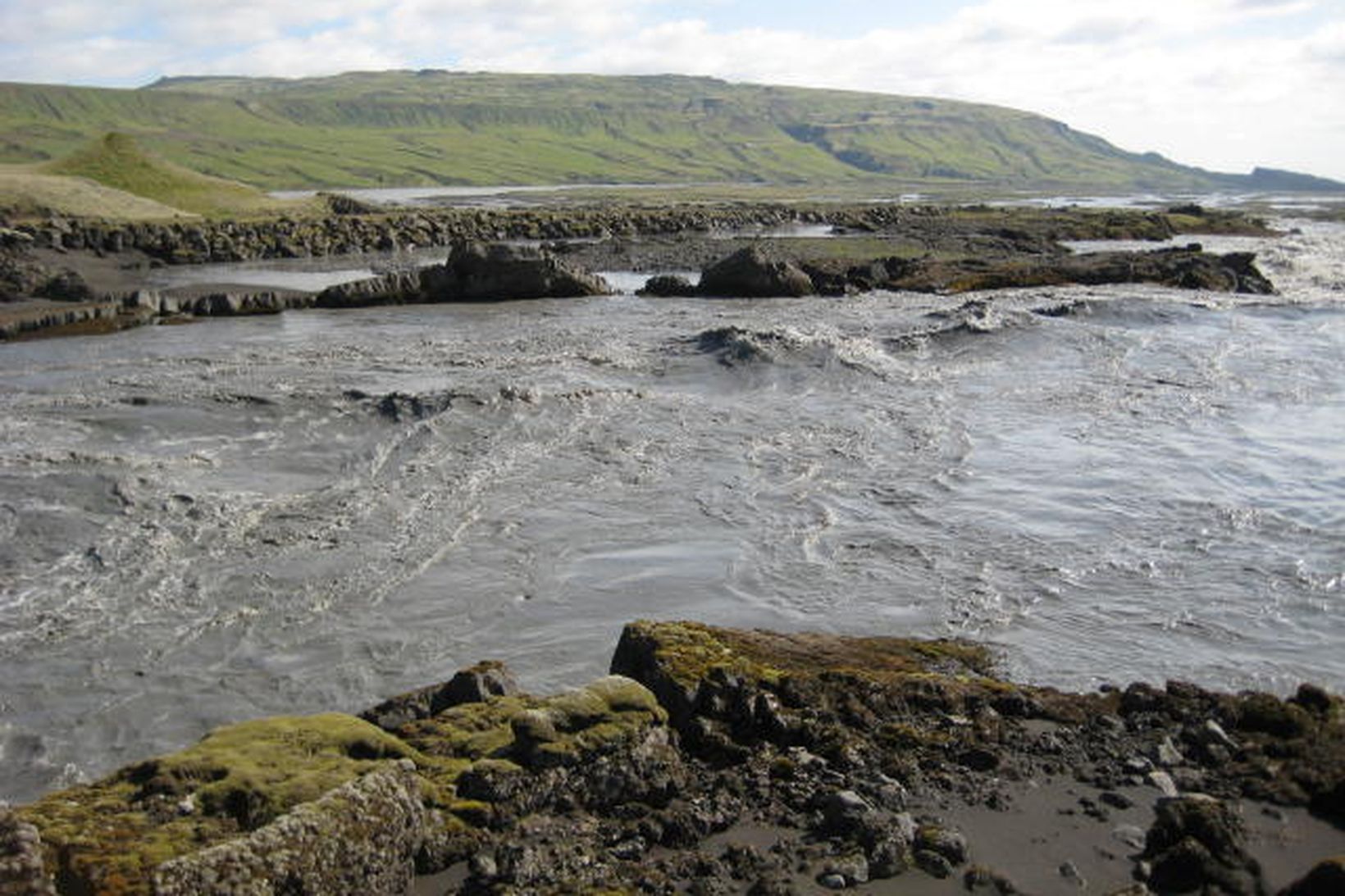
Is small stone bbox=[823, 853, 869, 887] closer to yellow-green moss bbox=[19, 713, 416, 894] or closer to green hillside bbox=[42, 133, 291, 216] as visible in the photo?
yellow-green moss bbox=[19, 713, 416, 894]

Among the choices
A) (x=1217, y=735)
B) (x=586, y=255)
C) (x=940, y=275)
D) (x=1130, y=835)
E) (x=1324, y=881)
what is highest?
(x=586, y=255)

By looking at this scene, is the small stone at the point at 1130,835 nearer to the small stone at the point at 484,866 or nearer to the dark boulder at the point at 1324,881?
the dark boulder at the point at 1324,881

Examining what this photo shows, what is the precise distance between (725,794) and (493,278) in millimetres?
38254

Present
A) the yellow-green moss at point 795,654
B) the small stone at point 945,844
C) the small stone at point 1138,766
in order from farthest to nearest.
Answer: the yellow-green moss at point 795,654
the small stone at point 1138,766
the small stone at point 945,844

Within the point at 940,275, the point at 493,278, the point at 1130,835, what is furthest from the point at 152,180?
the point at 1130,835

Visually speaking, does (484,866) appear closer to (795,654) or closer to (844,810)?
(844,810)

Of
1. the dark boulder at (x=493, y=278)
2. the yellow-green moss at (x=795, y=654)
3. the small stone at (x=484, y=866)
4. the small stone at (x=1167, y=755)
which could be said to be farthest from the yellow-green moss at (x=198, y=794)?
Result: the dark boulder at (x=493, y=278)

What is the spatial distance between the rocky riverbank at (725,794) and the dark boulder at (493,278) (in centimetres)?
3540

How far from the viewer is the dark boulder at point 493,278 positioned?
44781 mm

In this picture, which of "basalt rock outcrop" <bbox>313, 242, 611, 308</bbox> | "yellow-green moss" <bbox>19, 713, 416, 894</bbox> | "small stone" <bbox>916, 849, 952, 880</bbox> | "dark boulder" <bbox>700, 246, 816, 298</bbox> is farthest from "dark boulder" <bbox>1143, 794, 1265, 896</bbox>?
"basalt rock outcrop" <bbox>313, 242, 611, 308</bbox>

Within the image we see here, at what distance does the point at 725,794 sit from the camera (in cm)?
892

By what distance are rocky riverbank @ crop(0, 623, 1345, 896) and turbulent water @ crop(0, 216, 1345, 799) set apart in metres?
2.06

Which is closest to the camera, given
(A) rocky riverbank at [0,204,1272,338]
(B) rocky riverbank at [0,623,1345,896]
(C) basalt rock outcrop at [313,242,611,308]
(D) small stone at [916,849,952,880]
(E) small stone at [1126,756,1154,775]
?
(B) rocky riverbank at [0,623,1345,896]

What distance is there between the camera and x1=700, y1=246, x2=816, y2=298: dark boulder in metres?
46.2
